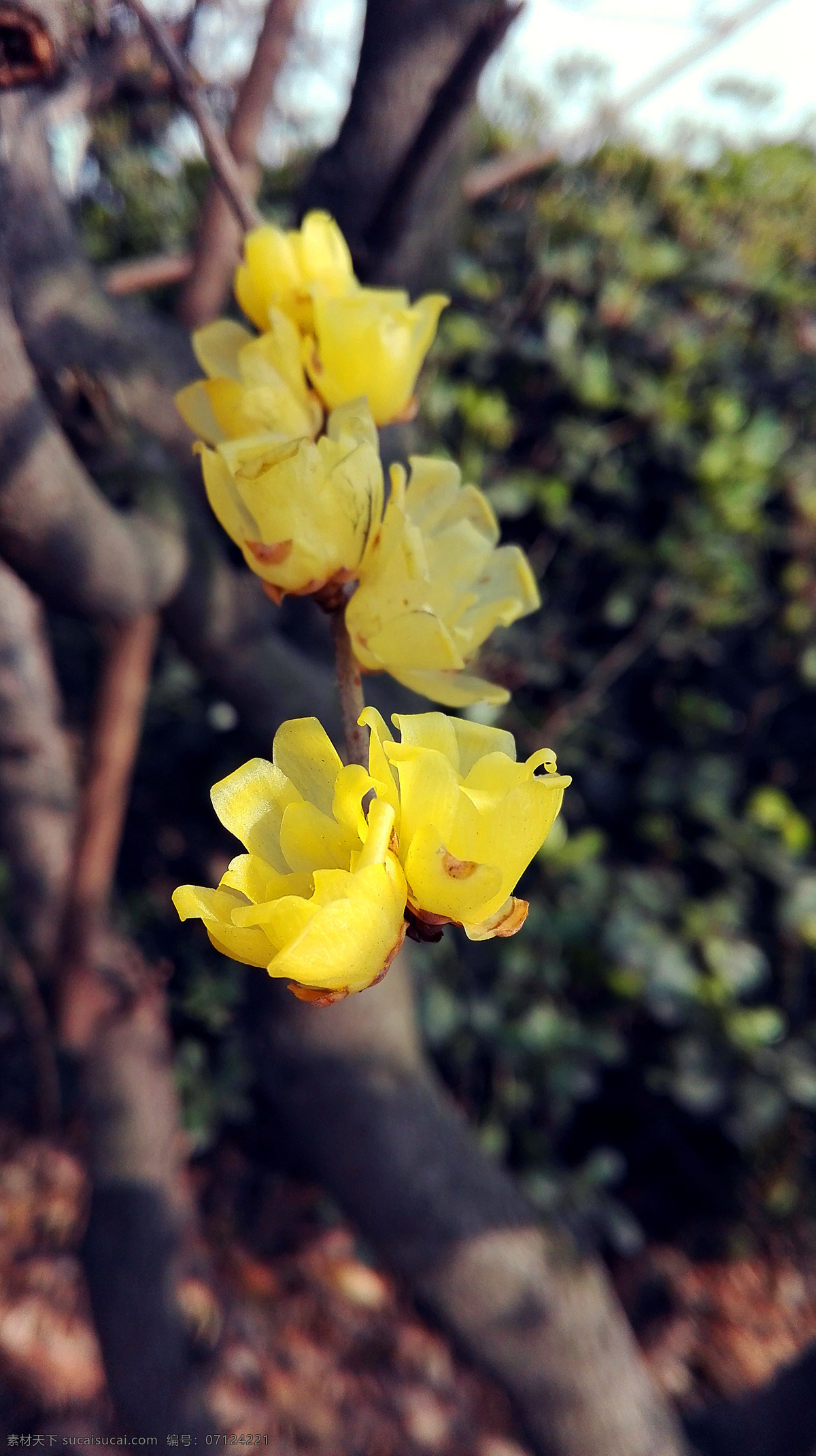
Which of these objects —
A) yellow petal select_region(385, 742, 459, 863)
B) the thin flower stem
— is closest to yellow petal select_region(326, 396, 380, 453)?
the thin flower stem

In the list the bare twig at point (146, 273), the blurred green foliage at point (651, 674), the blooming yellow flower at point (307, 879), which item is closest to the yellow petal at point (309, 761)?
the blooming yellow flower at point (307, 879)

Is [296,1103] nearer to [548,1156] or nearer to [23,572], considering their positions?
[548,1156]

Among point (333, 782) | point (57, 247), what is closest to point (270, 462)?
point (333, 782)

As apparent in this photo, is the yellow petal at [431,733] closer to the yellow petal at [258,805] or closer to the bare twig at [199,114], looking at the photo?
the yellow petal at [258,805]

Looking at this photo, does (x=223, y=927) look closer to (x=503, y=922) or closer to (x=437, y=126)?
(x=503, y=922)

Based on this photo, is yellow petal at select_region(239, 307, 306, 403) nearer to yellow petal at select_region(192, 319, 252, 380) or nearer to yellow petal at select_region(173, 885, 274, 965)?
yellow petal at select_region(192, 319, 252, 380)

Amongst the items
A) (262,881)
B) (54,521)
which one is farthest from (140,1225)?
(262,881)
